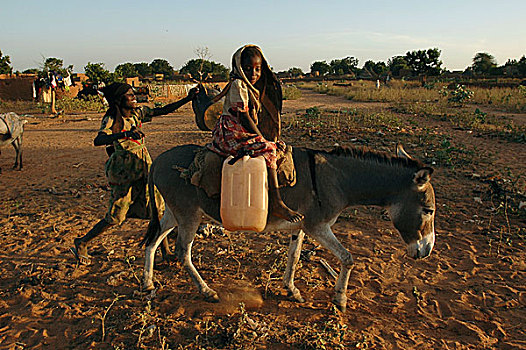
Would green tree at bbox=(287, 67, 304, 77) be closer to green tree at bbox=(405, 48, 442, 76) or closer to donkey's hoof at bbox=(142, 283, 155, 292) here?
green tree at bbox=(405, 48, 442, 76)

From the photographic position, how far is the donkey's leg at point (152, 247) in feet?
12.8

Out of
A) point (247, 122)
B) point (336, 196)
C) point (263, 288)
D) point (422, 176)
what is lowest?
point (263, 288)

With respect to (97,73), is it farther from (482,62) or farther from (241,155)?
(482,62)

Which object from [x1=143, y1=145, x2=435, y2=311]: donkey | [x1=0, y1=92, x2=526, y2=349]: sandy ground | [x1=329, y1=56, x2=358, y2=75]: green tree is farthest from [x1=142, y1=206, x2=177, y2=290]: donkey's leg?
[x1=329, y1=56, x2=358, y2=75]: green tree

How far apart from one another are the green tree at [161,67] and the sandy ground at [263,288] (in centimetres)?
6583

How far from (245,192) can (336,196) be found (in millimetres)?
942

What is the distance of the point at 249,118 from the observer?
3.10 meters

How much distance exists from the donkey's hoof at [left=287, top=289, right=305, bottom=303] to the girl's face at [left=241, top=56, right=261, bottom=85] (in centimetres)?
221

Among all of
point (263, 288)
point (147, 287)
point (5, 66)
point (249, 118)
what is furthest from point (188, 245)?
point (5, 66)

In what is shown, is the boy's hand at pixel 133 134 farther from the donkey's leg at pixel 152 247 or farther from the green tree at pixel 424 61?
the green tree at pixel 424 61

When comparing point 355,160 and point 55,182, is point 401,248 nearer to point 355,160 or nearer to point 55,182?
point 355,160

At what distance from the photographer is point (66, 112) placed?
19.7 meters

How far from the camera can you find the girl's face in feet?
10.0

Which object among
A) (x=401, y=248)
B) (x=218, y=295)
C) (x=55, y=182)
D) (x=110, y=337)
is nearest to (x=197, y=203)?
(x=218, y=295)
